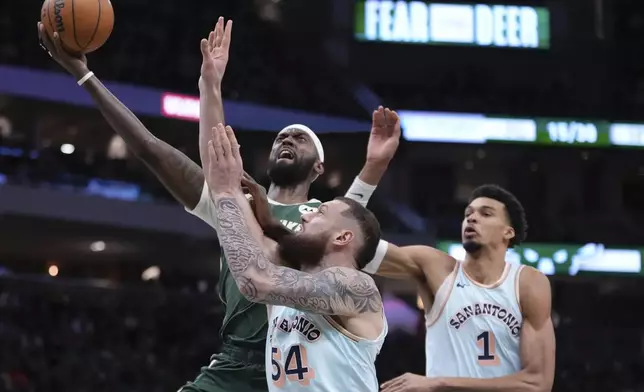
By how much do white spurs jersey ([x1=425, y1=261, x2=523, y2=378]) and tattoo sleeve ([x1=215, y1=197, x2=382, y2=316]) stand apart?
1789mm

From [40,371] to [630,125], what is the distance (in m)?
15.7

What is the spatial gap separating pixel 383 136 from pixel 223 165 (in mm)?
1801

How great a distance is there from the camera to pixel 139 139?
4.32m

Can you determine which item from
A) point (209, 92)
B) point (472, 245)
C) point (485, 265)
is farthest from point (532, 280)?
point (209, 92)

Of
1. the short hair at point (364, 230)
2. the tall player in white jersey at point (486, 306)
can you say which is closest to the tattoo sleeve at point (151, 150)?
the short hair at point (364, 230)

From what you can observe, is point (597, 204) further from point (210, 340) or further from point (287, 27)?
point (210, 340)

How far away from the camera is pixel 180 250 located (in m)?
21.5

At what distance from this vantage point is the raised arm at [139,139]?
4.26m

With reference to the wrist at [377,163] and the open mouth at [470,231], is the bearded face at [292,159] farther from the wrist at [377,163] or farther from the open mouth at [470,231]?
the open mouth at [470,231]

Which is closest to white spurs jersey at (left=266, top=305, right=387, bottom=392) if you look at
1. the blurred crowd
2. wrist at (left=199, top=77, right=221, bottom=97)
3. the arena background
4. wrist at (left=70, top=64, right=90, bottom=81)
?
wrist at (left=199, top=77, right=221, bottom=97)

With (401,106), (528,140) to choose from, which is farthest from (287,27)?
(528,140)

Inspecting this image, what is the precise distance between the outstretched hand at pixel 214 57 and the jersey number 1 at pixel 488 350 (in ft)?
6.92

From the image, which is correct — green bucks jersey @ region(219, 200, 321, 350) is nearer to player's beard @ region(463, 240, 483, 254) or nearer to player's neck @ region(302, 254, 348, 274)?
player's neck @ region(302, 254, 348, 274)

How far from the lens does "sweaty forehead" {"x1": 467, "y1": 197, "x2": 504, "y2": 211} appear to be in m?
5.71
